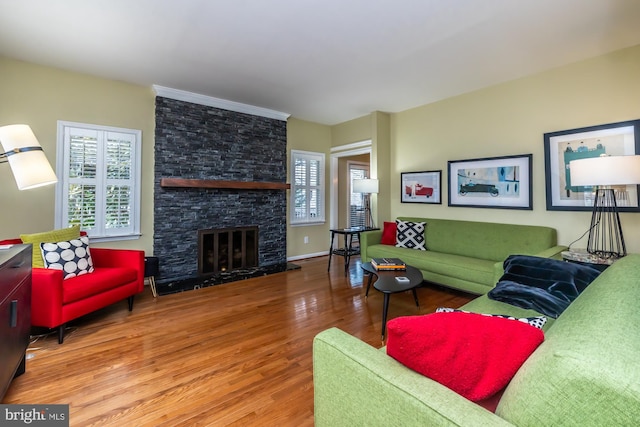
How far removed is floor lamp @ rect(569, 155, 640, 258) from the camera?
86.4 inches

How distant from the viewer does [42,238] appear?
2.59m

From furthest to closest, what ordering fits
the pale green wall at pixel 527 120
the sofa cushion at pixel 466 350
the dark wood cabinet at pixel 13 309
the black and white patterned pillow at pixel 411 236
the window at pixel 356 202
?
1. the window at pixel 356 202
2. the black and white patterned pillow at pixel 411 236
3. the pale green wall at pixel 527 120
4. the dark wood cabinet at pixel 13 309
5. the sofa cushion at pixel 466 350

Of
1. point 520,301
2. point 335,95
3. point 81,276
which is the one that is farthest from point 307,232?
point 520,301

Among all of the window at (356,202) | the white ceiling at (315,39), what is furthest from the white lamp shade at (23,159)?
the window at (356,202)

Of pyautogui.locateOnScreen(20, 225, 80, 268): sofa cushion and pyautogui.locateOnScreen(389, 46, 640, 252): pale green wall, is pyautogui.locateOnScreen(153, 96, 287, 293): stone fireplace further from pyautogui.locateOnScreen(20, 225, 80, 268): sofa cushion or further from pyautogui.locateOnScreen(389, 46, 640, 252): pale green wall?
pyautogui.locateOnScreen(389, 46, 640, 252): pale green wall

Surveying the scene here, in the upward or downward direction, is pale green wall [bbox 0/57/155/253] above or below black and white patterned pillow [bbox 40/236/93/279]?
above

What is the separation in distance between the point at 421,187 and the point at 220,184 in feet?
10.1

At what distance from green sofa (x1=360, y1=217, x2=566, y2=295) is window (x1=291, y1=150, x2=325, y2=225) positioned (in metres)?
1.55

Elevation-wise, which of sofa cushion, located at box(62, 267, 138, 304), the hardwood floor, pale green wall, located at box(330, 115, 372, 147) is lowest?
the hardwood floor

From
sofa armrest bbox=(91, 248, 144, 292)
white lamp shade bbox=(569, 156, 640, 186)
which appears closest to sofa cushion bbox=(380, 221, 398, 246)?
white lamp shade bbox=(569, 156, 640, 186)

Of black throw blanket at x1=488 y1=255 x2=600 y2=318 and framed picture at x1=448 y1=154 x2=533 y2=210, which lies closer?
black throw blanket at x1=488 y1=255 x2=600 y2=318

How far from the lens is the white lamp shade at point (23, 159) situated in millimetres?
1716

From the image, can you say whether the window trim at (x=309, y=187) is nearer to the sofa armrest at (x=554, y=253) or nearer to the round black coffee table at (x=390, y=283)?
the round black coffee table at (x=390, y=283)

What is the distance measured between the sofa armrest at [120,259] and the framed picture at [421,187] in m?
3.79
